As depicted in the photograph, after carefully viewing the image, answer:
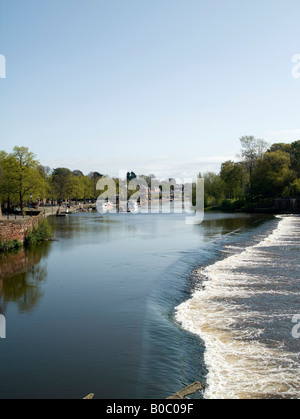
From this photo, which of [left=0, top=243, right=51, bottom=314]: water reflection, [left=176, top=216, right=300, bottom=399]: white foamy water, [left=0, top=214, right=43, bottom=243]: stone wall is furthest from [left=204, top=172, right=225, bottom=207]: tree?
[left=176, top=216, right=300, bottom=399]: white foamy water

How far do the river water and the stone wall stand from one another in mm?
Answer: 2942

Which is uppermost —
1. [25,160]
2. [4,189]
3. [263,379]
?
[25,160]

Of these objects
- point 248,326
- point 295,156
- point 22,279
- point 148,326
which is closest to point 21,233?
point 22,279

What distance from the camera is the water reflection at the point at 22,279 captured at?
54.3 ft

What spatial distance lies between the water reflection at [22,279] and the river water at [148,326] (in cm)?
6

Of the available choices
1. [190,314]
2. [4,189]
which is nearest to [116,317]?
[190,314]

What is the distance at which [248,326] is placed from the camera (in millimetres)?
13305

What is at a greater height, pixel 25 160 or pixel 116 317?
pixel 25 160

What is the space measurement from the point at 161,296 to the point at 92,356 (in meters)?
6.65

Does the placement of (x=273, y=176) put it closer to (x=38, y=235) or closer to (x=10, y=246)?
(x=38, y=235)

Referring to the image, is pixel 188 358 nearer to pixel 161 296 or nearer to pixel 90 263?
pixel 161 296

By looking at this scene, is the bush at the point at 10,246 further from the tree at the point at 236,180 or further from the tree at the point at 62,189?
the tree at the point at 62,189

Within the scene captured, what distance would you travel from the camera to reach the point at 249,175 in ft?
314

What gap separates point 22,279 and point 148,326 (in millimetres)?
9635
